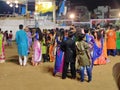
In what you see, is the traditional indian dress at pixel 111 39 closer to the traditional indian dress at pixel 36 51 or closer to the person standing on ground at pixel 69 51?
the traditional indian dress at pixel 36 51

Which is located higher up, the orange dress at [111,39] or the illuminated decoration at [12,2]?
the illuminated decoration at [12,2]

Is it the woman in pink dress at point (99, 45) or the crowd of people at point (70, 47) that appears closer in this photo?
the crowd of people at point (70, 47)

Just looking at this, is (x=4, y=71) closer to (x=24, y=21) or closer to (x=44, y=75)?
(x=44, y=75)

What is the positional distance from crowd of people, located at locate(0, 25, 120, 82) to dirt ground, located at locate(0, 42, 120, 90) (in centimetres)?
29

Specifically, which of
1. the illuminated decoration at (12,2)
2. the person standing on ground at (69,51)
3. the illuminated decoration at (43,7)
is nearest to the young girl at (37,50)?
the person standing on ground at (69,51)

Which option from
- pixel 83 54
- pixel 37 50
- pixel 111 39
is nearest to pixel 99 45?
pixel 111 39

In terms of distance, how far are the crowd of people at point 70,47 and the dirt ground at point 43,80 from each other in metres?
0.29

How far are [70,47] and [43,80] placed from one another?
3.92 feet

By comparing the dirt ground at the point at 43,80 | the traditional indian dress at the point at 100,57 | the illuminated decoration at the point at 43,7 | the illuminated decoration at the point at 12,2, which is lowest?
the dirt ground at the point at 43,80

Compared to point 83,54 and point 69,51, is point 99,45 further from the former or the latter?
point 83,54

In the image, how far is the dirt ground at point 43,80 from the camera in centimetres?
760

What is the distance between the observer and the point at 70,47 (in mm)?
8172

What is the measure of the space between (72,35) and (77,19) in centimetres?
2392

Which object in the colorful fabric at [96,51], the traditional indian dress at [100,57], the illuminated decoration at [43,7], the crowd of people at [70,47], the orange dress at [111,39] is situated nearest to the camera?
the crowd of people at [70,47]
